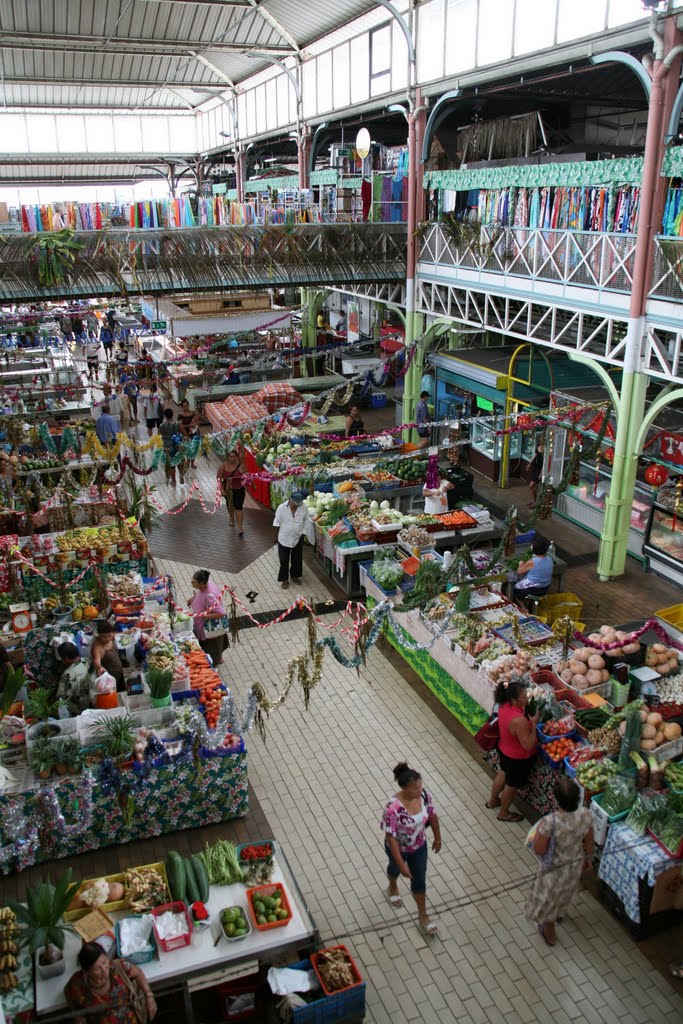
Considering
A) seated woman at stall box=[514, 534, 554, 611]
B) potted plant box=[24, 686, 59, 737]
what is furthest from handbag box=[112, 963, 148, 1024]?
seated woman at stall box=[514, 534, 554, 611]

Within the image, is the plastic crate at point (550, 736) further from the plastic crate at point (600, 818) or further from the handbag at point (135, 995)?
the handbag at point (135, 995)

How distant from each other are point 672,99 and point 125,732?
34.7 feet

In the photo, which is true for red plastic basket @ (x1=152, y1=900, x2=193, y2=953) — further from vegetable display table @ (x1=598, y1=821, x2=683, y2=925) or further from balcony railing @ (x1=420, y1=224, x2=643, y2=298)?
balcony railing @ (x1=420, y1=224, x2=643, y2=298)

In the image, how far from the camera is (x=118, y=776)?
695 centimetres

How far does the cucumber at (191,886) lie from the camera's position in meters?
5.82

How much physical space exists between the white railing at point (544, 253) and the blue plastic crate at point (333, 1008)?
988 centimetres

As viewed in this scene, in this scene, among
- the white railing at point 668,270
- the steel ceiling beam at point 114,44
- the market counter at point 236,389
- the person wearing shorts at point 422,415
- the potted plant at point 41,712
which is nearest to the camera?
the potted plant at point 41,712

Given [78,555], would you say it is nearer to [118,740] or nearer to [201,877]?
[118,740]

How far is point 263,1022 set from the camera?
5.61 m

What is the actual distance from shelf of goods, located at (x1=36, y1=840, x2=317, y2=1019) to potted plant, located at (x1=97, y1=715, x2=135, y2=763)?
1.46 m

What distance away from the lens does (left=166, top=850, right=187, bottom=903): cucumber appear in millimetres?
5848

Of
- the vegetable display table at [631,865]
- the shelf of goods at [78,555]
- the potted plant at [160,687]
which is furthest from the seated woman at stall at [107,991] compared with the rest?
the shelf of goods at [78,555]

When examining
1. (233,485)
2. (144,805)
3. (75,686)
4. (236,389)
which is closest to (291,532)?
(233,485)

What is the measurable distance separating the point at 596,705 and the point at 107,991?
5171 mm
